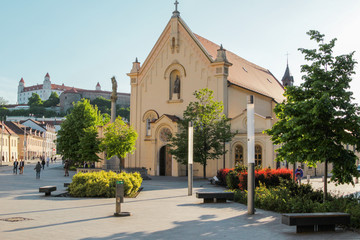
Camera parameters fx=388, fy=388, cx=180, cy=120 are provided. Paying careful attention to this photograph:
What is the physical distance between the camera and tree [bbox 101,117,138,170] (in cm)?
3300

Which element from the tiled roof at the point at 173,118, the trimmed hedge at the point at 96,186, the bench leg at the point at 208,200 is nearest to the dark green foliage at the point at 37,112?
the tiled roof at the point at 173,118

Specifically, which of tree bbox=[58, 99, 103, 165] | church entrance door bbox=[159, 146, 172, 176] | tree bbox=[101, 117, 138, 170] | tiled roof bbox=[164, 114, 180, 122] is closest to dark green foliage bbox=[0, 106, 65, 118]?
tree bbox=[58, 99, 103, 165]

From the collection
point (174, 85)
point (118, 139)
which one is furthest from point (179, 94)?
point (118, 139)

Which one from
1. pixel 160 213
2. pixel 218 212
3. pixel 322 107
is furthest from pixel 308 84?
pixel 160 213

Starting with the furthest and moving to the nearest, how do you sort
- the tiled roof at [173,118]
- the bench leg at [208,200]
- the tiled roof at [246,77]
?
the tiled roof at [246,77], the tiled roof at [173,118], the bench leg at [208,200]

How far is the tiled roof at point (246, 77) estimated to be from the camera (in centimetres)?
4233

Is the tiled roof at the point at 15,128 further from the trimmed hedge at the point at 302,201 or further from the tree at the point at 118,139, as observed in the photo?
the trimmed hedge at the point at 302,201

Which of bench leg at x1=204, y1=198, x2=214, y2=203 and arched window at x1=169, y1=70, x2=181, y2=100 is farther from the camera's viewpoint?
arched window at x1=169, y1=70, x2=181, y2=100

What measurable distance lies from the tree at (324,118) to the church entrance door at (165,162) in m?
26.9

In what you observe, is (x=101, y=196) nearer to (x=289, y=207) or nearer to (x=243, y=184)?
(x=243, y=184)

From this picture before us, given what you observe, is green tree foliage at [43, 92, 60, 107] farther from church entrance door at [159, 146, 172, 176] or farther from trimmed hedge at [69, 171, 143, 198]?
trimmed hedge at [69, 171, 143, 198]

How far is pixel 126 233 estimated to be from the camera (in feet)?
30.3

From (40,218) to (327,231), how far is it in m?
7.94

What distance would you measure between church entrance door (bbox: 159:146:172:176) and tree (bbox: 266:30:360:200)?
26896 mm
